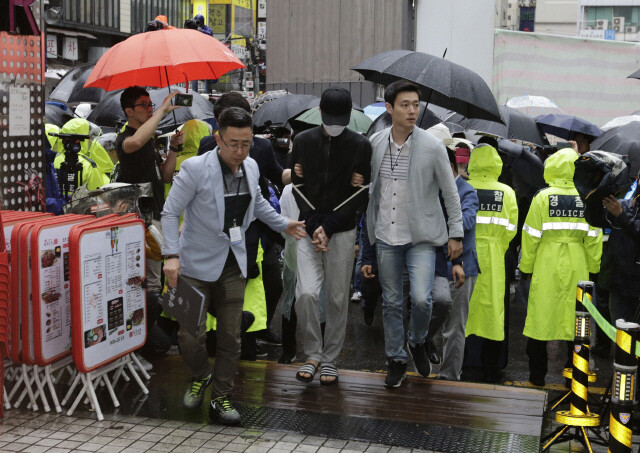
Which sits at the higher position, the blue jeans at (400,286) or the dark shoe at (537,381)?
the blue jeans at (400,286)

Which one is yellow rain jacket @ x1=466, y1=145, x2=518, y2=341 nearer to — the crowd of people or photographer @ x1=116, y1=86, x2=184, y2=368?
the crowd of people

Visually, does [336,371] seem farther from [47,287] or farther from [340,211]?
[47,287]

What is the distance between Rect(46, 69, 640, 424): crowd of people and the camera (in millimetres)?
5488

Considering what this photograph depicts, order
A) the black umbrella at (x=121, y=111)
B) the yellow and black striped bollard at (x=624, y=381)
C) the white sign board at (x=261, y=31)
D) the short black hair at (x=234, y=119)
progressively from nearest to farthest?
1. the yellow and black striped bollard at (x=624, y=381)
2. the short black hair at (x=234, y=119)
3. the black umbrella at (x=121, y=111)
4. the white sign board at (x=261, y=31)

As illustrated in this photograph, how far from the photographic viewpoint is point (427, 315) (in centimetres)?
610

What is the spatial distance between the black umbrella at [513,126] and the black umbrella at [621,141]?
173 cm

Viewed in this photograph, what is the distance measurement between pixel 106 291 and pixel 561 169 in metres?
3.90

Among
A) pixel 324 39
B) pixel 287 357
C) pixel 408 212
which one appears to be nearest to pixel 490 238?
pixel 408 212

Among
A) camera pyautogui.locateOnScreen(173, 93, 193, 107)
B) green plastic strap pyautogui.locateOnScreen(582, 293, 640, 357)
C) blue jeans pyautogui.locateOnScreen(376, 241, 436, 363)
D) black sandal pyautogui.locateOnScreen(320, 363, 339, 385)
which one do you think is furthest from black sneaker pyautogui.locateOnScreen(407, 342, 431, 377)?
camera pyautogui.locateOnScreen(173, 93, 193, 107)

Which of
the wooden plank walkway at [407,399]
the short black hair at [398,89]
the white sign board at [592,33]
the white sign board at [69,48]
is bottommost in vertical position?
the wooden plank walkway at [407,399]

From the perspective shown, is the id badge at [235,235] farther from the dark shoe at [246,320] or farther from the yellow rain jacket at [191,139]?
the yellow rain jacket at [191,139]

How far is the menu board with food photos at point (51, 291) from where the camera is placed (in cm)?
534

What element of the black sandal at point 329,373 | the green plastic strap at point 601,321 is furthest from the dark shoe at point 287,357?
the green plastic strap at point 601,321

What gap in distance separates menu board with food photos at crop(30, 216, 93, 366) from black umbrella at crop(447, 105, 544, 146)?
656cm
